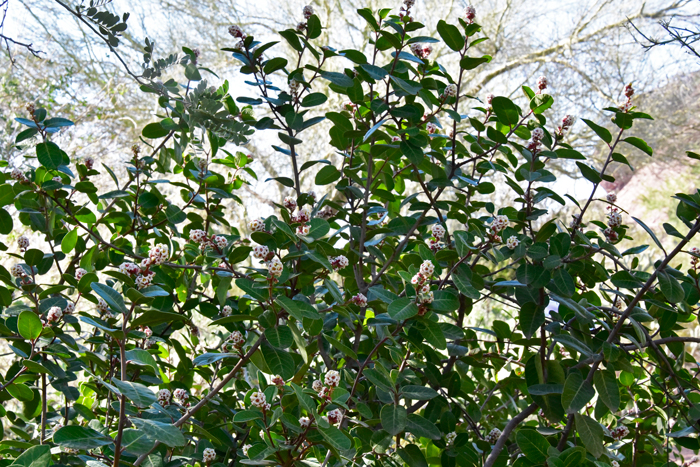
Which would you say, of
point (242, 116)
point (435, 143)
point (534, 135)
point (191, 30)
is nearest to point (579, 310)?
point (534, 135)

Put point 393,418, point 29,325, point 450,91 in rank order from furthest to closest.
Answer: point 450,91, point 393,418, point 29,325

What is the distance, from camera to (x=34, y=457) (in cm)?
66

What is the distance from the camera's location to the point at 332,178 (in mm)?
1163

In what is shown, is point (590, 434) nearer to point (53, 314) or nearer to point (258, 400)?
point (258, 400)

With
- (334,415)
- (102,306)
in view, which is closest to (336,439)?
(334,415)

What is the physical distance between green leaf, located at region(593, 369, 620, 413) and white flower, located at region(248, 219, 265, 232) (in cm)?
63

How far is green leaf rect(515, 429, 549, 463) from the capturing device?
883mm

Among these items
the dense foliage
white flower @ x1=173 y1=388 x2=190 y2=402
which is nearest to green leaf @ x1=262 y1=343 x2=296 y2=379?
the dense foliage

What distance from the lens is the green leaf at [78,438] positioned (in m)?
0.72

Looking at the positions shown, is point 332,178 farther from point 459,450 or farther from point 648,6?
point 648,6

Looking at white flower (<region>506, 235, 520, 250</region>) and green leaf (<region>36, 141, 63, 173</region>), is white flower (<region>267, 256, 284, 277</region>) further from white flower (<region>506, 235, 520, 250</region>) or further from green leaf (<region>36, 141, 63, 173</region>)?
green leaf (<region>36, 141, 63, 173</region>)

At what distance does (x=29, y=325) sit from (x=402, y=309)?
0.54m

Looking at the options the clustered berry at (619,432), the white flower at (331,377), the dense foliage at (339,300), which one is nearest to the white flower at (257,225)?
the dense foliage at (339,300)

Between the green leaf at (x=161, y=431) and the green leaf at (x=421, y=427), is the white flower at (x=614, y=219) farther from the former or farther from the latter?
the green leaf at (x=161, y=431)
